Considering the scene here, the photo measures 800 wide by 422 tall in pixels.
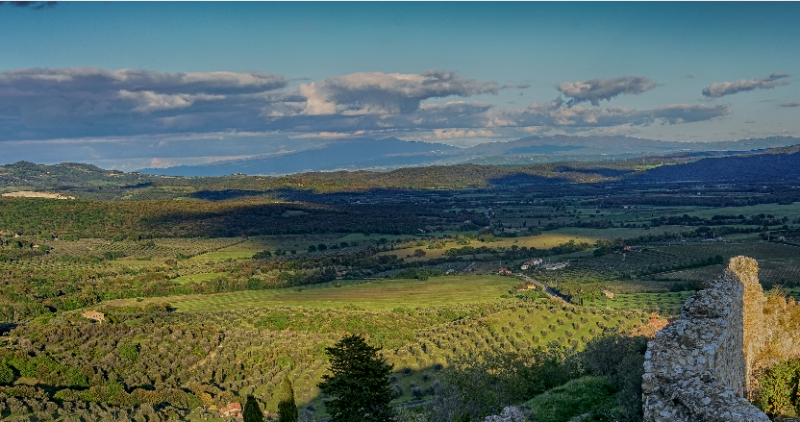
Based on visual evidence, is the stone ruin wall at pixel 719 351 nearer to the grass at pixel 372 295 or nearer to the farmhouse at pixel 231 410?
the farmhouse at pixel 231 410

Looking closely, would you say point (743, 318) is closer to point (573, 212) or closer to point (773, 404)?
point (773, 404)

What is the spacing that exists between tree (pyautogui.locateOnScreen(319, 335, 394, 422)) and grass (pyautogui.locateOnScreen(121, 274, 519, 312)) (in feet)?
153

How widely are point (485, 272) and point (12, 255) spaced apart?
9051cm

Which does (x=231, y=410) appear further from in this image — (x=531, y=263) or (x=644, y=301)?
(x=531, y=263)

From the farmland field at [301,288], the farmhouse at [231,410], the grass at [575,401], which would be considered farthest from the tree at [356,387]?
the farmhouse at [231,410]

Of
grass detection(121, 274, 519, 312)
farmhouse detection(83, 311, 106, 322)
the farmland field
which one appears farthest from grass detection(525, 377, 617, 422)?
farmhouse detection(83, 311, 106, 322)

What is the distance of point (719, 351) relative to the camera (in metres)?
10.8

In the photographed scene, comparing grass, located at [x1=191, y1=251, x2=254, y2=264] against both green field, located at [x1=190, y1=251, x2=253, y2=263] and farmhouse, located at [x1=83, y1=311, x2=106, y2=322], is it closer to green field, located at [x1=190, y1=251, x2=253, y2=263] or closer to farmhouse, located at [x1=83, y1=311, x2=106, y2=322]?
green field, located at [x1=190, y1=251, x2=253, y2=263]

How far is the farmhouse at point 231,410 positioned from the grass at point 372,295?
30561mm

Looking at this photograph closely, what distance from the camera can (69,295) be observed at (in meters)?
82.2

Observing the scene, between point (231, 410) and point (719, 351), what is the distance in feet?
121

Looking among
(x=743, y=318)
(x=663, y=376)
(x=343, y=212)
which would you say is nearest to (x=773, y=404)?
(x=743, y=318)

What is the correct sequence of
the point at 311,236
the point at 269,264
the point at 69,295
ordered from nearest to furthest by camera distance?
the point at 69,295 → the point at 269,264 → the point at 311,236

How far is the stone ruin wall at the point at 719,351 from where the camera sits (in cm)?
899
